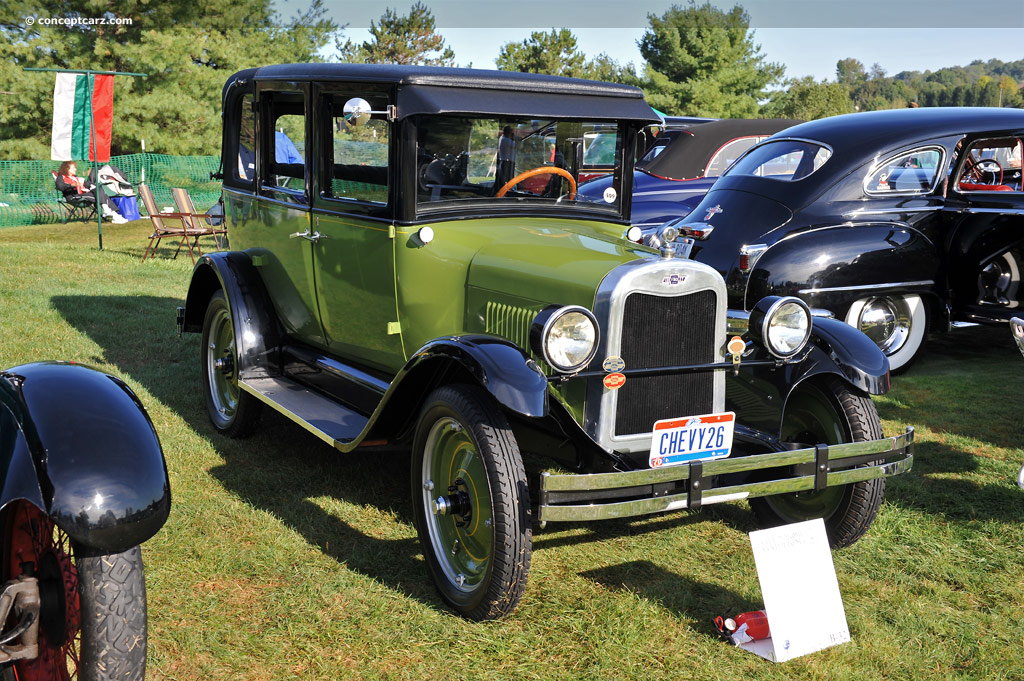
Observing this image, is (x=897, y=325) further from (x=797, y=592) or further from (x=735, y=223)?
(x=797, y=592)

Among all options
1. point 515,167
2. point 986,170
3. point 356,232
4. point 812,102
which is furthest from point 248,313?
point 812,102

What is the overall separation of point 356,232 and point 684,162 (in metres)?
6.80

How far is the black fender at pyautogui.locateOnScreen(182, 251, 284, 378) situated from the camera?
205 inches

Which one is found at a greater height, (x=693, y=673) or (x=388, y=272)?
(x=388, y=272)

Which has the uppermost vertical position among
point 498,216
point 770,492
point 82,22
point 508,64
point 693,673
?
point 508,64

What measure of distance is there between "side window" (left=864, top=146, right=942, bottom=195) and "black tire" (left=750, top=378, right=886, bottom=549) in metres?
3.38

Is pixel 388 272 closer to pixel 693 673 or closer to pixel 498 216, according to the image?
pixel 498 216

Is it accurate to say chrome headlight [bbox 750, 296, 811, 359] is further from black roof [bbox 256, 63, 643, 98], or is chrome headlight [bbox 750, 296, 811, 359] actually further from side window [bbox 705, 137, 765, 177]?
side window [bbox 705, 137, 765, 177]

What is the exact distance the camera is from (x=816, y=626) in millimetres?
3180

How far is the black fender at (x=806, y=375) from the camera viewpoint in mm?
3738

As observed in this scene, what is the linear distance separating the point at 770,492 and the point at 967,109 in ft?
18.3

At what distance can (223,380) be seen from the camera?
579 centimetres

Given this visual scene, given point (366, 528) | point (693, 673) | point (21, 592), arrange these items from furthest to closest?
point (366, 528) < point (693, 673) < point (21, 592)

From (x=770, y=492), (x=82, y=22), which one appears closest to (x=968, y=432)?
(x=770, y=492)
